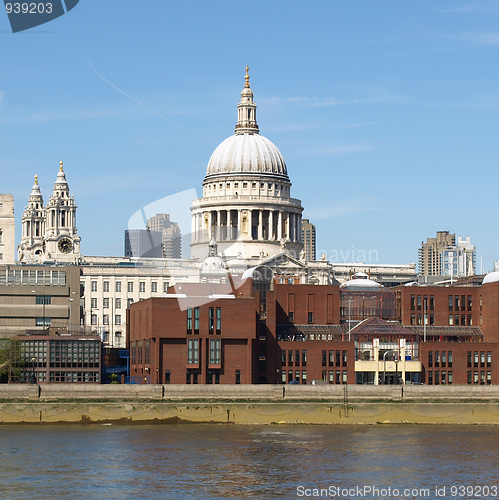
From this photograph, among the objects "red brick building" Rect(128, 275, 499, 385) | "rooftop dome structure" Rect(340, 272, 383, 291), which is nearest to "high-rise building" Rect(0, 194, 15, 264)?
"red brick building" Rect(128, 275, 499, 385)

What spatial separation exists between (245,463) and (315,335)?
58.3 meters

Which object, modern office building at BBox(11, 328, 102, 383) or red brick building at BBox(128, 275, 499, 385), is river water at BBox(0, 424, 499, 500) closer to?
red brick building at BBox(128, 275, 499, 385)

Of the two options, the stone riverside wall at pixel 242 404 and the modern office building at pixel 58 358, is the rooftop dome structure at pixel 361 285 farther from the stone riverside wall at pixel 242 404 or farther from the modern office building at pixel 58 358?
the modern office building at pixel 58 358

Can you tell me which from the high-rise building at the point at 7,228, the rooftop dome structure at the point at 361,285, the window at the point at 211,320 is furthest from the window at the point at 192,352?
the high-rise building at the point at 7,228

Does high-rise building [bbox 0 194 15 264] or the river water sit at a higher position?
high-rise building [bbox 0 194 15 264]

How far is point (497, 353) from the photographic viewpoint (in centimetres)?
14150

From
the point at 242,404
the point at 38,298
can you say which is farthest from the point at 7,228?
the point at 242,404

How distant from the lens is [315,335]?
147 meters

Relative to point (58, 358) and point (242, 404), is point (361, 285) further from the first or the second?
point (58, 358)

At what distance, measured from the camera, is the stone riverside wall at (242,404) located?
4808 inches

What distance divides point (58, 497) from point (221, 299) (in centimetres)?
5896

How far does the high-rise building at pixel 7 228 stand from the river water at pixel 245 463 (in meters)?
81.6

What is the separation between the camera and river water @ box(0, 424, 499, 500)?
77.9 metres

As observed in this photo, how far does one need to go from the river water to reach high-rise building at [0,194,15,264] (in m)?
81.6
